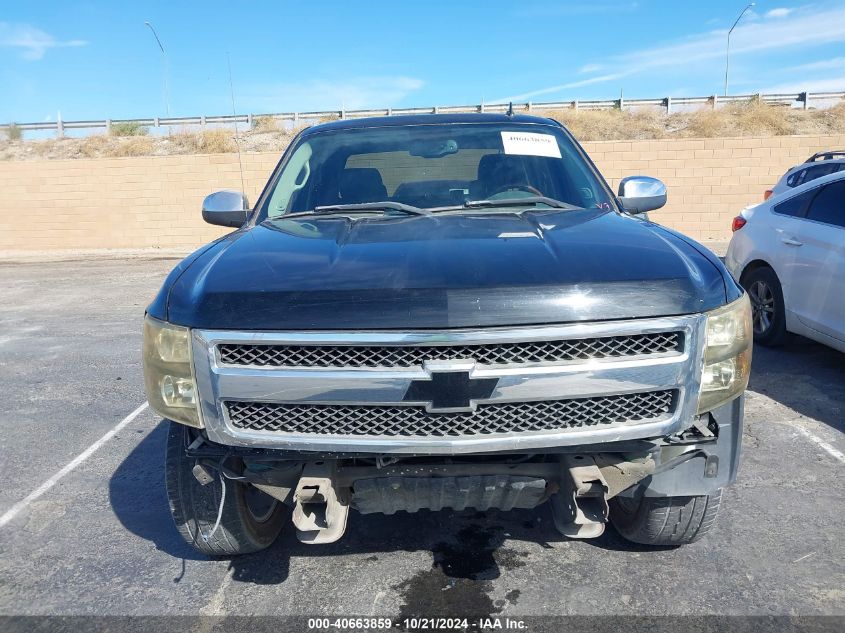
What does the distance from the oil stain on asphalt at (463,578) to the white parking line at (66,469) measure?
2.28 metres

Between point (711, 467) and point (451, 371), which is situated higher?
point (451, 371)

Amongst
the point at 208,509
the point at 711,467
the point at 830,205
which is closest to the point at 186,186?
the point at 830,205

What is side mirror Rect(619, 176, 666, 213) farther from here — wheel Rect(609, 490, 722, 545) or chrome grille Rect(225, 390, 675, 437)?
chrome grille Rect(225, 390, 675, 437)

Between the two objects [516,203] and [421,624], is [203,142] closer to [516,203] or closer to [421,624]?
[516,203]

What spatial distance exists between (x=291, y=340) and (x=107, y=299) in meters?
9.38

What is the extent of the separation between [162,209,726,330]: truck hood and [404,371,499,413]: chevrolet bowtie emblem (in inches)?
6.7

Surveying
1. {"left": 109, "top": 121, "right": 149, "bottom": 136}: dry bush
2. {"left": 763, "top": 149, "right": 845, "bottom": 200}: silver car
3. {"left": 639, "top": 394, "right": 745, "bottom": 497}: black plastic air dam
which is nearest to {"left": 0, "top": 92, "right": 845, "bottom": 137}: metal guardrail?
{"left": 109, "top": 121, "right": 149, "bottom": 136}: dry bush

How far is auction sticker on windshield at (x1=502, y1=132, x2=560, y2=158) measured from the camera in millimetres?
3693

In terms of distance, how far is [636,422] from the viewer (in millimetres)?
2172

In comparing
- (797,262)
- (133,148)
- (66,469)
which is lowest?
(66,469)

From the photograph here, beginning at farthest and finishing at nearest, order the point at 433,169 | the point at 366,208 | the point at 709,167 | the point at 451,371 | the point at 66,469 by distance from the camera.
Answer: the point at 709,167, the point at 66,469, the point at 433,169, the point at 366,208, the point at 451,371

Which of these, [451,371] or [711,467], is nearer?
[451,371]

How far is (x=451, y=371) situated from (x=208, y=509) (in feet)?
4.32

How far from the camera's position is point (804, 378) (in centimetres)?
540
